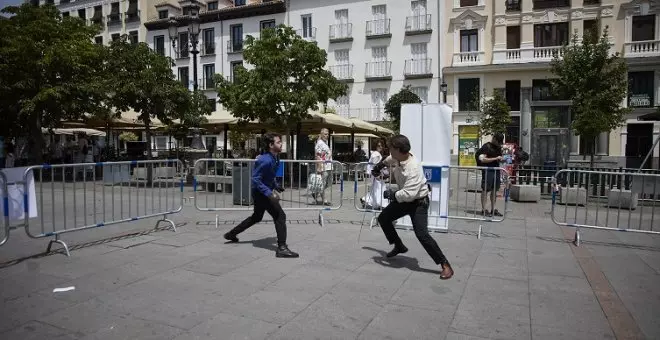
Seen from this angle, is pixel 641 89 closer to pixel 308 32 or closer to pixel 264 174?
pixel 308 32

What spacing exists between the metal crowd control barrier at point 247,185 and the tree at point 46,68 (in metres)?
8.44

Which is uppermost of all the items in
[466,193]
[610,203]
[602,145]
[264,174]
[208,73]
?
[208,73]

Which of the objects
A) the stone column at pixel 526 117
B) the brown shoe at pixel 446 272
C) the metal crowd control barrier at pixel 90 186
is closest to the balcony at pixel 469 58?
the stone column at pixel 526 117

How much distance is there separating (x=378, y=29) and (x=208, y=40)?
1664 cm

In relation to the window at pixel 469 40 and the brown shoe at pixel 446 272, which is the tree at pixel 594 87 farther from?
the window at pixel 469 40

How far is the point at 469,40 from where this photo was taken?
3188cm

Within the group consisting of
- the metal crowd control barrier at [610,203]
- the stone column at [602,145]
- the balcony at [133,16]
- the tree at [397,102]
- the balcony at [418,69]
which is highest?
the balcony at [133,16]

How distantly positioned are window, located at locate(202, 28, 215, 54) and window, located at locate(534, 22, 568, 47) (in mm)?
26931

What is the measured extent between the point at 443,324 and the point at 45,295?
12.7 ft

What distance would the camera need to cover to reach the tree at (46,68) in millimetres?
15266

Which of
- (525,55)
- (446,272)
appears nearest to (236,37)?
(525,55)

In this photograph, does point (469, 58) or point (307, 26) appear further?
point (307, 26)

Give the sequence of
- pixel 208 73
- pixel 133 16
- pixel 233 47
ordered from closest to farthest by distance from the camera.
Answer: pixel 233 47, pixel 208 73, pixel 133 16

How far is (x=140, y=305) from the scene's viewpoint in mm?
4215
